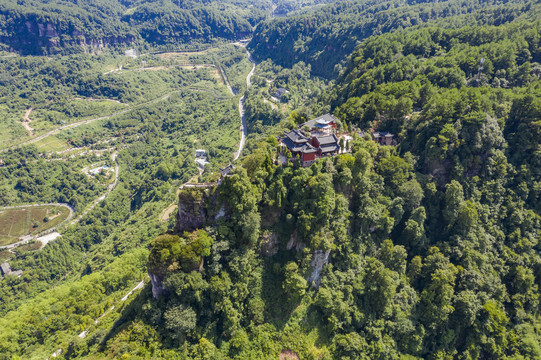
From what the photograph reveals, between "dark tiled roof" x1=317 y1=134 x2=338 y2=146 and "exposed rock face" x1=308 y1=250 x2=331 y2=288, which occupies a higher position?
"dark tiled roof" x1=317 y1=134 x2=338 y2=146

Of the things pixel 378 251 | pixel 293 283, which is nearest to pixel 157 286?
pixel 293 283

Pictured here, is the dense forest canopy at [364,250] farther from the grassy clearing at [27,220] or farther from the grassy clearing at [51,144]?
the grassy clearing at [51,144]

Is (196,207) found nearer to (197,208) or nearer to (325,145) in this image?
(197,208)

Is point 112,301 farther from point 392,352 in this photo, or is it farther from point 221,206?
point 392,352

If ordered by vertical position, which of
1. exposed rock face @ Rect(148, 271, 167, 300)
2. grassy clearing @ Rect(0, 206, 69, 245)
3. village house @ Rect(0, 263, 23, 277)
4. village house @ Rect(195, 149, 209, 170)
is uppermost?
exposed rock face @ Rect(148, 271, 167, 300)

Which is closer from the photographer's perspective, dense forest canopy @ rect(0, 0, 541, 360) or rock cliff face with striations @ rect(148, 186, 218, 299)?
dense forest canopy @ rect(0, 0, 541, 360)

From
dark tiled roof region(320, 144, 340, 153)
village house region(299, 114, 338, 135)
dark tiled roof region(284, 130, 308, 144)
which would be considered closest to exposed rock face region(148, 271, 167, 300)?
dark tiled roof region(284, 130, 308, 144)

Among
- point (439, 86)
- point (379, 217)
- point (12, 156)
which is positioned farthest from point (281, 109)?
point (12, 156)

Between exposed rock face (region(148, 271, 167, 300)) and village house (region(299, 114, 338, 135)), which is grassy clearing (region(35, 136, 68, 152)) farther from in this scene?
village house (region(299, 114, 338, 135))
